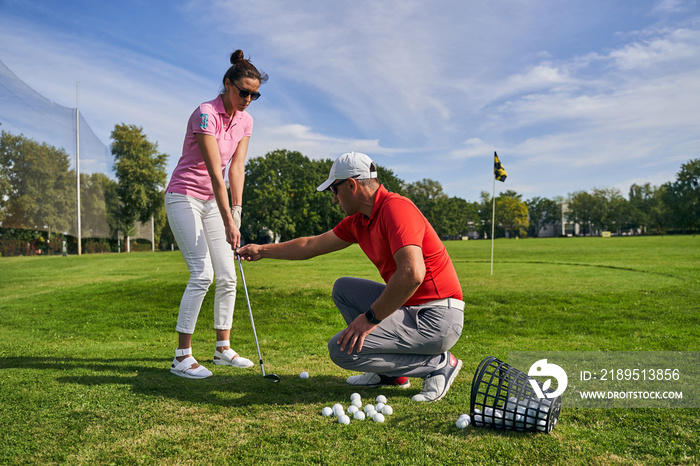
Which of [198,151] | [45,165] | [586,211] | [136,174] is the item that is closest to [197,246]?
[198,151]

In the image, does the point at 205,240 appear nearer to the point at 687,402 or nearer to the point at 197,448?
the point at 197,448

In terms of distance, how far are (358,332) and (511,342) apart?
3.70m

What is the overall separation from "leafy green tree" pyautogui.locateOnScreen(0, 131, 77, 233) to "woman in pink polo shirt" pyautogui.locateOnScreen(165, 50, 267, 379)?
18675mm

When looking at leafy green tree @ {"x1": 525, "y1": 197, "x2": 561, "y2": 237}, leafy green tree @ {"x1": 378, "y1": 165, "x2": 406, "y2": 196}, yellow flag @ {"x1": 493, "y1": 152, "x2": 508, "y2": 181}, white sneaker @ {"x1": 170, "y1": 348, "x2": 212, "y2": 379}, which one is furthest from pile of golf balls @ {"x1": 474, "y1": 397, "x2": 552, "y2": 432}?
leafy green tree @ {"x1": 525, "y1": 197, "x2": 561, "y2": 237}

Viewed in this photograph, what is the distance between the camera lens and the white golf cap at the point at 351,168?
11.2ft

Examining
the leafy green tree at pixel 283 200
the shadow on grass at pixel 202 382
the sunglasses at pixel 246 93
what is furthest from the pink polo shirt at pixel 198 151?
the leafy green tree at pixel 283 200

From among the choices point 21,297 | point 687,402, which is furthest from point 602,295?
point 21,297

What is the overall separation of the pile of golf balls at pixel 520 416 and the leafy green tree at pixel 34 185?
21685 millimetres

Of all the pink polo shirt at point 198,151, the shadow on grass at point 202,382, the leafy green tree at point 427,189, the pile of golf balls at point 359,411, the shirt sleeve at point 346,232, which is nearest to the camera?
the pile of golf balls at point 359,411

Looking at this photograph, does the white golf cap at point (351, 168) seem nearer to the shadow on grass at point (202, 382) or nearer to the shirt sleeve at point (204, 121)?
the shirt sleeve at point (204, 121)

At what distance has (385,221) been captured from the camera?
3346 millimetres

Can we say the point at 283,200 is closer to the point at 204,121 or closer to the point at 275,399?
the point at 204,121

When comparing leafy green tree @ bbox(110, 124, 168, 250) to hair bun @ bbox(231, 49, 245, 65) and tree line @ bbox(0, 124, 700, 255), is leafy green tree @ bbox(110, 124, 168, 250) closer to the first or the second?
tree line @ bbox(0, 124, 700, 255)

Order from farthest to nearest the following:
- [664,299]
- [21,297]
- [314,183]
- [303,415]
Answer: [314,183]
[21,297]
[664,299]
[303,415]
